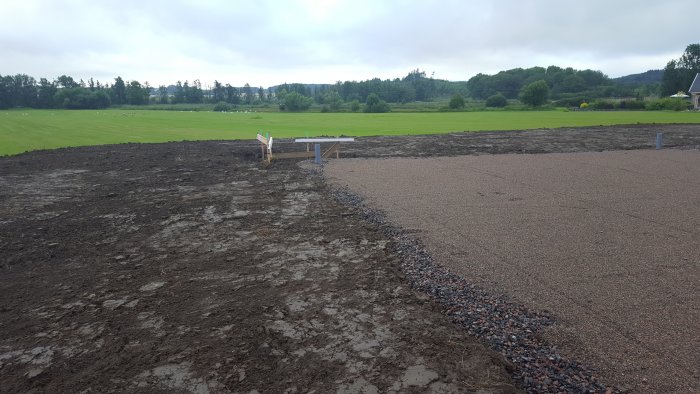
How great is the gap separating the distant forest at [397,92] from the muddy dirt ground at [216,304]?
79.1 meters

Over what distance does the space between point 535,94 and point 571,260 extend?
287 feet

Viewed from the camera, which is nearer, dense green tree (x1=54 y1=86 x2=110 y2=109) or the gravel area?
the gravel area

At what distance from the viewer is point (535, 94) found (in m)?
86.3

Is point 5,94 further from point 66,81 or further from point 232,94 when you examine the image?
point 232,94

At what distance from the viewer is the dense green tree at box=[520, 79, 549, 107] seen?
85.8 metres

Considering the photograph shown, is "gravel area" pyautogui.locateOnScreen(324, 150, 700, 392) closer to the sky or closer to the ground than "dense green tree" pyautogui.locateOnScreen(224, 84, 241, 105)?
closer to the ground

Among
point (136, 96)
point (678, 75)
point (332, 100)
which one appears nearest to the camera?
point (678, 75)

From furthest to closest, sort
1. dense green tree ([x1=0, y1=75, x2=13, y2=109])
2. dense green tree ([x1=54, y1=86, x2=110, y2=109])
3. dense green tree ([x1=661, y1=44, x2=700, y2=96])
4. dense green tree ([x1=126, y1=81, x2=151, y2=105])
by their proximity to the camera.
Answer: dense green tree ([x1=126, y1=81, x2=151, y2=105]) → dense green tree ([x1=0, y1=75, x2=13, y2=109]) → dense green tree ([x1=54, y1=86, x2=110, y2=109]) → dense green tree ([x1=661, y1=44, x2=700, y2=96])

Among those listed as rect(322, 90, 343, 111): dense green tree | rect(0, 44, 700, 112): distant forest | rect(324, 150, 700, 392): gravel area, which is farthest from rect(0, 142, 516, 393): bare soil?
rect(322, 90, 343, 111): dense green tree

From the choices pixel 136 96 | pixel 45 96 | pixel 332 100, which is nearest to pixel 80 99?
pixel 45 96

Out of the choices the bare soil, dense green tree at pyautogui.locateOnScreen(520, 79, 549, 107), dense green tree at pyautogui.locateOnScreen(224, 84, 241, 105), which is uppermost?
dense green tree at pyautogui.locateOnScreen(224, 84, 241, 105)

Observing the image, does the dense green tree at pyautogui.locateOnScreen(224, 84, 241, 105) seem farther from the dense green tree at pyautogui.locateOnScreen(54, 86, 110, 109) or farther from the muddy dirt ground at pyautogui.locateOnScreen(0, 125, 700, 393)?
the muddy dirt ground at pyautogui.locateOnScreen(0, 125, 700, 393)

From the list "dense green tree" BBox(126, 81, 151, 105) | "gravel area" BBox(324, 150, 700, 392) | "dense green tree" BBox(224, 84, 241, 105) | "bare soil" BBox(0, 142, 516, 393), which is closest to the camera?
"bare soil" BBox(0, 142, 516, 393)

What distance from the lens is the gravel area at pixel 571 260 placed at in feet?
15.0
